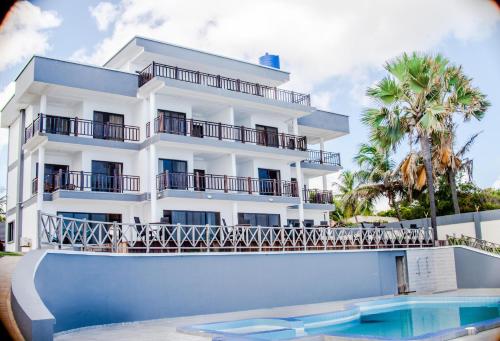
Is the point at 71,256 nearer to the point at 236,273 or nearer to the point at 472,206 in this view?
the point at 236,273

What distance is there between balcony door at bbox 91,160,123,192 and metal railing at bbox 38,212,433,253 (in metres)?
1.97

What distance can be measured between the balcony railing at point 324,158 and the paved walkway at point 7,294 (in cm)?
1692

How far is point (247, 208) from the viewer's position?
22.9m

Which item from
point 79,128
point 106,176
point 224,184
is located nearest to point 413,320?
point 224,184

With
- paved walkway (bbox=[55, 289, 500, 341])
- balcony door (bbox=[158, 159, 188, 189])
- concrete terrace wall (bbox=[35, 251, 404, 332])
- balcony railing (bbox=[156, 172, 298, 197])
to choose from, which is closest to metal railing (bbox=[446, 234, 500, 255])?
concrete terrace wall (bbox=[35, 251, 404, 332])

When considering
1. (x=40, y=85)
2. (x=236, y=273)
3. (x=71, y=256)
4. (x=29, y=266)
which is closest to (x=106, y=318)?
(x=71, y=256)

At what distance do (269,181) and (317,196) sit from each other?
393 cm

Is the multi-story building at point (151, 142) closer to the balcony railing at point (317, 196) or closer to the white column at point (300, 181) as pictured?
the white column at point (300, 181)

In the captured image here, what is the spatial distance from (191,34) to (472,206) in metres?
29.7

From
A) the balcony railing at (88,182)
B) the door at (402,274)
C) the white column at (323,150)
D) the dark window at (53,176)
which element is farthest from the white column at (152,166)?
the white column at (323,150)

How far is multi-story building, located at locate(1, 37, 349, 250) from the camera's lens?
64.3ft

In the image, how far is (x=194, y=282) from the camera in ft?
47.1

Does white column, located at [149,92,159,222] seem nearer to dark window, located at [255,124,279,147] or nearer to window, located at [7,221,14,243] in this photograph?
dark window, located at [255,124,279,147]

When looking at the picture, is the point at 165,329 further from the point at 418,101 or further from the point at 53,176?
the point at 418,101
